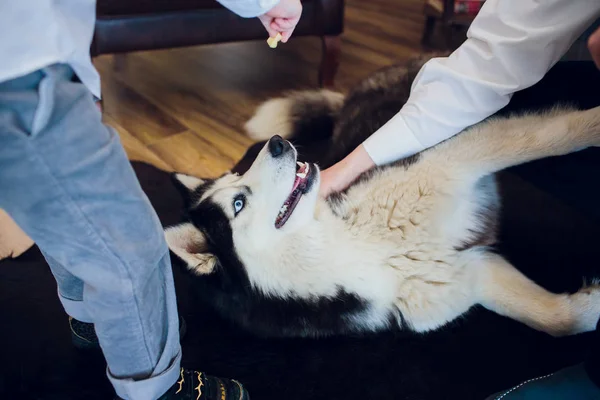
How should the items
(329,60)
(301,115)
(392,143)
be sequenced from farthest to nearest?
(329,60)
(301,115)
(392,143)

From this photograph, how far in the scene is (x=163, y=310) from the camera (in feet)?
3.87

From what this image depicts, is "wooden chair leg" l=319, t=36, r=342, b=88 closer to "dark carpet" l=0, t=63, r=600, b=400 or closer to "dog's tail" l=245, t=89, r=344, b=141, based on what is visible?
"dog's tail" l=245, t=89, r=344, b=141

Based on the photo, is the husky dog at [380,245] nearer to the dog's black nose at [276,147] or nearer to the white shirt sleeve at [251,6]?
the dog's black nose at [276,147]

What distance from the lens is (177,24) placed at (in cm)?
270

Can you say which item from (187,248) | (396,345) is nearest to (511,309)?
(396,345)

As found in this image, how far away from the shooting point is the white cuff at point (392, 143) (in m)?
1.54

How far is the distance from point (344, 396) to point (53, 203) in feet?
3.03

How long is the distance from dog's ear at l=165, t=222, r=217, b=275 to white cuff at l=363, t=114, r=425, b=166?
0.56 metres

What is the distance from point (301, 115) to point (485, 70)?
949 millimetres

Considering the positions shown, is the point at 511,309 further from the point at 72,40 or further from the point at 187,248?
the point at 72,40

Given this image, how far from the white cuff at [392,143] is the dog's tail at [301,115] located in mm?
727

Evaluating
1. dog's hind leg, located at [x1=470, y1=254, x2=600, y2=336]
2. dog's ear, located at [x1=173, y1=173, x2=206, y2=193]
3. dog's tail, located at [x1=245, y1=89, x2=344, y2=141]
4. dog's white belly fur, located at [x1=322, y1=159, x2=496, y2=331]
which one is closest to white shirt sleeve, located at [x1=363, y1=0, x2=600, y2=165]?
dog's white belly fur, located at [x1=322, y1=159, x2=496, y2=331]

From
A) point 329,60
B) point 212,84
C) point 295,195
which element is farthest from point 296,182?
point 212,84

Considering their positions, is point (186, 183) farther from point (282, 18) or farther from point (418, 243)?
point (418, 243)
